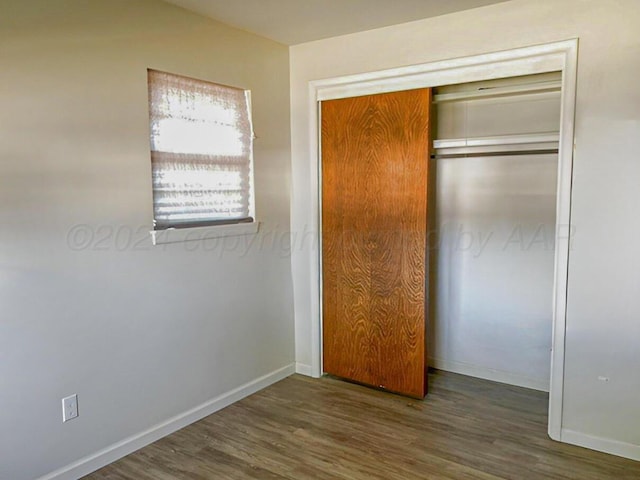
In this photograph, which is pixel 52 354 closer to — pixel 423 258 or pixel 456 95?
pixel 423 258

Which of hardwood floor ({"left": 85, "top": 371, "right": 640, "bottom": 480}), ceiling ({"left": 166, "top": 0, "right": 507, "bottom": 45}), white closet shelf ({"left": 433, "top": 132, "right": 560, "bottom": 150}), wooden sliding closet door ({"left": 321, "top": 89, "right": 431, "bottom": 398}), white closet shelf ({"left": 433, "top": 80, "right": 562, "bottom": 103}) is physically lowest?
hardwood floor ({"left": 85, "top": 371, "right": 640, "bottom": 480})

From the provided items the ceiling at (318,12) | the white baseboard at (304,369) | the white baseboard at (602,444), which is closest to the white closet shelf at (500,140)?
the ceiling at (318,12)

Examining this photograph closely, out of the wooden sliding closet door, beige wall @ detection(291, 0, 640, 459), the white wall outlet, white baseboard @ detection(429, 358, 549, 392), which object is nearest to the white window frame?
the wooden sliding closet door

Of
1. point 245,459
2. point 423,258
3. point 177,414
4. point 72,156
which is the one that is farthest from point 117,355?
point 423,258

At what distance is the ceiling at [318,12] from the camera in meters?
2.76

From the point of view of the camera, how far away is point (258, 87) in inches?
134

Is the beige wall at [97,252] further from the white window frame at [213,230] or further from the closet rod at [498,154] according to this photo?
the closet rod at [498,154]

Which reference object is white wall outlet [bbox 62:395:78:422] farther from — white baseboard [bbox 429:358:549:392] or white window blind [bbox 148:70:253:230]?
white baseboard [bbox 429:358:549:392]

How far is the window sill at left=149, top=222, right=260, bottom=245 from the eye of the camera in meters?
2.81

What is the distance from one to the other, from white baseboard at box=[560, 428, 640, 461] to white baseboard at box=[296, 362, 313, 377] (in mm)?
1790

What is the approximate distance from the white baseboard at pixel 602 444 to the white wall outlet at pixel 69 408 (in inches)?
104

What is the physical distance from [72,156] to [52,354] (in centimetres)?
96

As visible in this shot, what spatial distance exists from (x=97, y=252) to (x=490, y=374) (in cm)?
288

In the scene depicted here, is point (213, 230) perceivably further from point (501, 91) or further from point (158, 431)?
point (501, 91)
